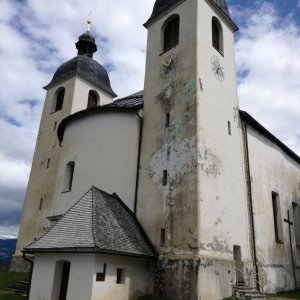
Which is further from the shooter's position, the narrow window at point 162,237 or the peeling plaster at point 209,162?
the peeling plaster at point 209,162

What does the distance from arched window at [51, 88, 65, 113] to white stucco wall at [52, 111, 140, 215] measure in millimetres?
11764

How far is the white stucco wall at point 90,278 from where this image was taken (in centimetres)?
1145

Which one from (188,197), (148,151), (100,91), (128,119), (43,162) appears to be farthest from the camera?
(100,91)

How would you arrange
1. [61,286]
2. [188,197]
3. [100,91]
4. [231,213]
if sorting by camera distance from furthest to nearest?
[100,91] → [231,213] → [188,197] → [61,286]

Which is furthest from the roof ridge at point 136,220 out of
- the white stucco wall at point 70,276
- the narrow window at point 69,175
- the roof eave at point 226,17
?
the roof eave at point 226,17

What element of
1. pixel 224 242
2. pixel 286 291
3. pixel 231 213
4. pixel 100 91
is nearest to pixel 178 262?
pixel 224 242

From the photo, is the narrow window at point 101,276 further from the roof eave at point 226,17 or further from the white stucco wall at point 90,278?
the roof eave at point 226,17

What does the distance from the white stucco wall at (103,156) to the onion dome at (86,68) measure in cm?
1240

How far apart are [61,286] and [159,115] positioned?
8663 mm

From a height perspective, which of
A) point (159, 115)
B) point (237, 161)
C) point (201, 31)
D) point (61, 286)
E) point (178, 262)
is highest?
point (201, 31)

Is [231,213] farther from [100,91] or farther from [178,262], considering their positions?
[100,91]

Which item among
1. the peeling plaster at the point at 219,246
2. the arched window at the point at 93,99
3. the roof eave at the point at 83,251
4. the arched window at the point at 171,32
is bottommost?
Result: the roof eave at the point at 83,251

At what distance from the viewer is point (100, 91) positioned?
31312 mm

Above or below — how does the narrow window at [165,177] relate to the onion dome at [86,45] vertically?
below
